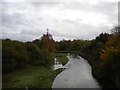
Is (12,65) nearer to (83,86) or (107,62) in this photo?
(83,86)

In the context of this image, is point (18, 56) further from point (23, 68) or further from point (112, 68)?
point (112, 68)

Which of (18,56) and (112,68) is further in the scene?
(18,56)

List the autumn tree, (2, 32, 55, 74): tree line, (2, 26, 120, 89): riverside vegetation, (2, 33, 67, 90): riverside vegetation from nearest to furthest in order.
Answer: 1. the autumn tree
2. (2, 26, 120, 89): riverside vegetation
3. (2, 33, 67, 90): riverside vegetation
4. (2, 32, 55, 74): tree line

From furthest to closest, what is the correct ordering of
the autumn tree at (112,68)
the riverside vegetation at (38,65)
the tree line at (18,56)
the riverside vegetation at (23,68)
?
the tree line at (18,56) → the riverside vegetation at (23,68) → the riverside vegetation at (38,65) → the autumn tree at (112,68)

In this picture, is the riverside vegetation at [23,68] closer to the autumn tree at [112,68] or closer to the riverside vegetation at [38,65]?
the riverside vegetation at [38,65]

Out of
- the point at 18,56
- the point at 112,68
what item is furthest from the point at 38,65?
the point at 112,68

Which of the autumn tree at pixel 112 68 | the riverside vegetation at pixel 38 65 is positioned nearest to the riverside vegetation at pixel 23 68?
the riverside vegetation at pixel 38 65

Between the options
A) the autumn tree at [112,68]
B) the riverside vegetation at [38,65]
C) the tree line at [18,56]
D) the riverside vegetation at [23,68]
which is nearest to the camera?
the autumn tree at [112,68]

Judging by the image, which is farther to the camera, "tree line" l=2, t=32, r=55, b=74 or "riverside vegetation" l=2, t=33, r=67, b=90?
"tree line" l=2, t=32, r=55, b=74

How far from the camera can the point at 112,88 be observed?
2678 cm

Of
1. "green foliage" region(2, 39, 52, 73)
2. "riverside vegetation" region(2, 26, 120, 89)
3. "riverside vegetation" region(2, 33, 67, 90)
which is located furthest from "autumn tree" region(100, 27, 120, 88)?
"green foliage" region(2, 39, 52, 73)

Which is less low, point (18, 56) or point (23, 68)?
point (18, 56)

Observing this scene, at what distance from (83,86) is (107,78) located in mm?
5411

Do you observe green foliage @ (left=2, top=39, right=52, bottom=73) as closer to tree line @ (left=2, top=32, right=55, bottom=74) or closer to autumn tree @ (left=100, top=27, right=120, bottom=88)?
tree line @ (left=2, top=32, right=55, bottom=74)
